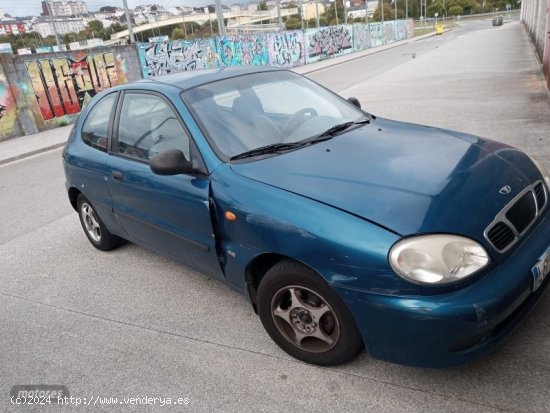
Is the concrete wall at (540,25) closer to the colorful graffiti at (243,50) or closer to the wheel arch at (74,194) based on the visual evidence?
the colorful graffiti at (243,50)

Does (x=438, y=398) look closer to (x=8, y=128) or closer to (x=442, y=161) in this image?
(x=442, y=161)

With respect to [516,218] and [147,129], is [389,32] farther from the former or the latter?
[516,218]

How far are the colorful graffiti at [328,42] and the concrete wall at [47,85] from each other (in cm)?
1848

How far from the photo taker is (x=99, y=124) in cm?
423

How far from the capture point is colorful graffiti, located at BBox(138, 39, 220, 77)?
1891 centimetres

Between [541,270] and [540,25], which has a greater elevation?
[541,270]

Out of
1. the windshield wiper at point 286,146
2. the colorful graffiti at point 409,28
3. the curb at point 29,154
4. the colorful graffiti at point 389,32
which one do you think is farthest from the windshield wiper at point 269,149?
the colorful graffiti at point 409,28

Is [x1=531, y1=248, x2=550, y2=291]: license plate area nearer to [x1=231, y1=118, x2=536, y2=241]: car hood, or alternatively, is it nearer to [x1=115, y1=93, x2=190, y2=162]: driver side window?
[x1=231, y1=118, x2=536, y2=241]: car hood

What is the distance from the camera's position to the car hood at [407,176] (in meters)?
2.31

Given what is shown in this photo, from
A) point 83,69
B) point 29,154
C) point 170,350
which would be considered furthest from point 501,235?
point 83,69

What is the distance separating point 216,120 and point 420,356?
194cm

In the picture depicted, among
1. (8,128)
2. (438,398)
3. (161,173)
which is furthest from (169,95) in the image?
(8,128)

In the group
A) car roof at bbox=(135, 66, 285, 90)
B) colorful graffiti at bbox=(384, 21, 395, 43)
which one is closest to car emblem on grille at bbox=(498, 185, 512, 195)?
car roof at bbox=(135, 66, 285, 90)

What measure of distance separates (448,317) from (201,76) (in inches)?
101
